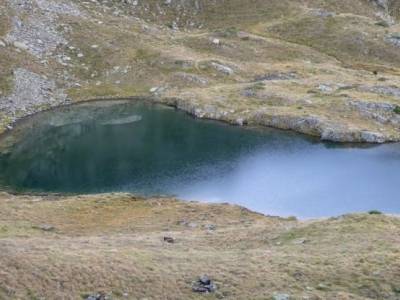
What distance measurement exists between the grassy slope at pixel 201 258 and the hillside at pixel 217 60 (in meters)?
39.8

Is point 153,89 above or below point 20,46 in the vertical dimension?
below

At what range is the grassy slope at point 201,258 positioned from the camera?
109ft

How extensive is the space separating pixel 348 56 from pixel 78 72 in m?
53.3

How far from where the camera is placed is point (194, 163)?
243ft

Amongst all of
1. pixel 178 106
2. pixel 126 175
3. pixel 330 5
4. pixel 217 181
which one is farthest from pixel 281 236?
pixel 330 5

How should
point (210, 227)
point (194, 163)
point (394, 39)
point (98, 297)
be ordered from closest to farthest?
1. point (98, 297)
2. point (210, 227)
3. point (194, 163)
4. point (394, 39)

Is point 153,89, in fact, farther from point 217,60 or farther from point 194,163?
point 194,163

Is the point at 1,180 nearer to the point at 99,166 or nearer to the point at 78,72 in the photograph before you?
the point at 99,166

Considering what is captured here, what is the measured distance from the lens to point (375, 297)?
33.8 m

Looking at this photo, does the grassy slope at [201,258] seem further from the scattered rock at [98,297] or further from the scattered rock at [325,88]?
the scattered rock at [325,88]

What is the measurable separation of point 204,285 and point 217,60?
79647mm

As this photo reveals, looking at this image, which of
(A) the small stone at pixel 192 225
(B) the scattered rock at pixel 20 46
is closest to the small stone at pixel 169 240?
(A) the small stone at pixel 192 225

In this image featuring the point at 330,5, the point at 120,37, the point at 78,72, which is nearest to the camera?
the point at 78,72

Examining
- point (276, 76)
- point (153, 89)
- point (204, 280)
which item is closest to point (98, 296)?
point (204, 280)
